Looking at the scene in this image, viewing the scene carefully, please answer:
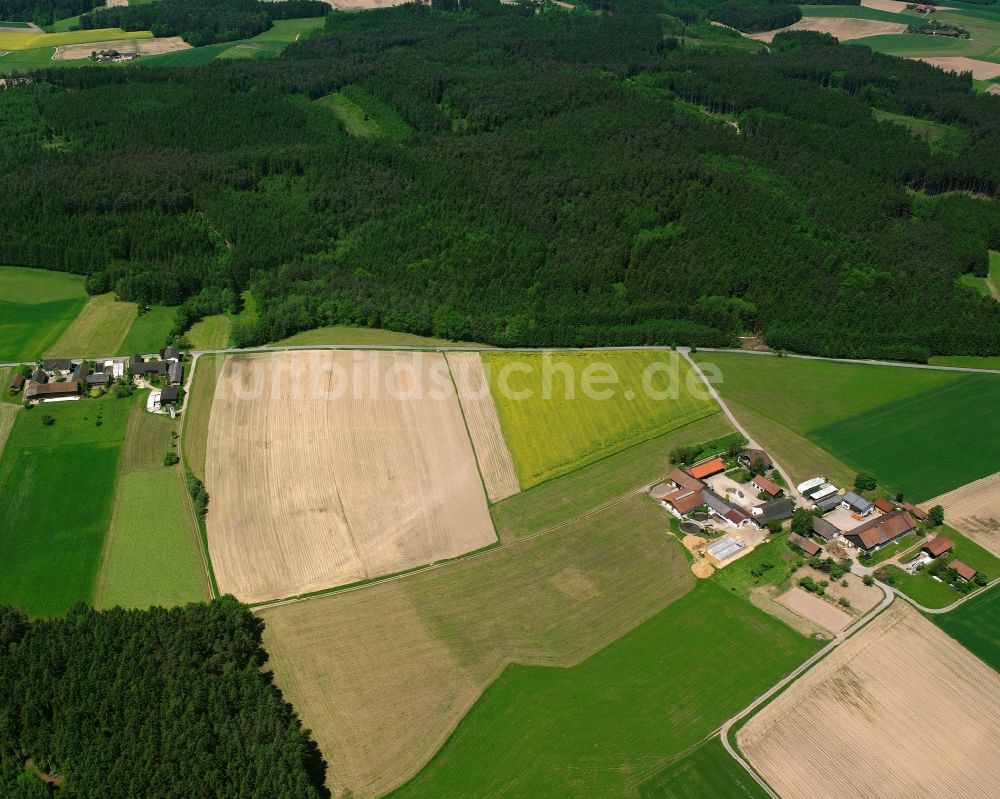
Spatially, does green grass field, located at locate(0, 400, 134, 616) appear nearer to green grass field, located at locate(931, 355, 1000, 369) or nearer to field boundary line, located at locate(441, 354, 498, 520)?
field boundary line, located at locate(441, 354, 498, 520)

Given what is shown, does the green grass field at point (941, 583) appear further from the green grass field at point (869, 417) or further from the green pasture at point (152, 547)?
the green pasture at point (152, 547)

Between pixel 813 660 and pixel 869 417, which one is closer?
pixel 813 660

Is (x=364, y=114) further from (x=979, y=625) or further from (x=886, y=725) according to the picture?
(x=886, y=725)

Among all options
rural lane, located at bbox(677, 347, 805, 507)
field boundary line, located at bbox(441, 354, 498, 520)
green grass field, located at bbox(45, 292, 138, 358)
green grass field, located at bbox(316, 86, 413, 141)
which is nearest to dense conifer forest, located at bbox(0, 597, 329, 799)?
field boundary line, located at bbox(441, 354, 498, 520)

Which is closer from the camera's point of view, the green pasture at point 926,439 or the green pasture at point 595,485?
the green pasture at point 595,485

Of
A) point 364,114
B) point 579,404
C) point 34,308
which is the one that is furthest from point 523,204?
Result: point 34,308

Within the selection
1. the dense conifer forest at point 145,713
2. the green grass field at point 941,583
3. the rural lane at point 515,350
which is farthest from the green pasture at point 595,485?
the dense conifer forest at point 145,713

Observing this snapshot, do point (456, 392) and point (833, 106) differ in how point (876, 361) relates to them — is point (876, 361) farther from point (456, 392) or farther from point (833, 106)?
point (833, 106)
